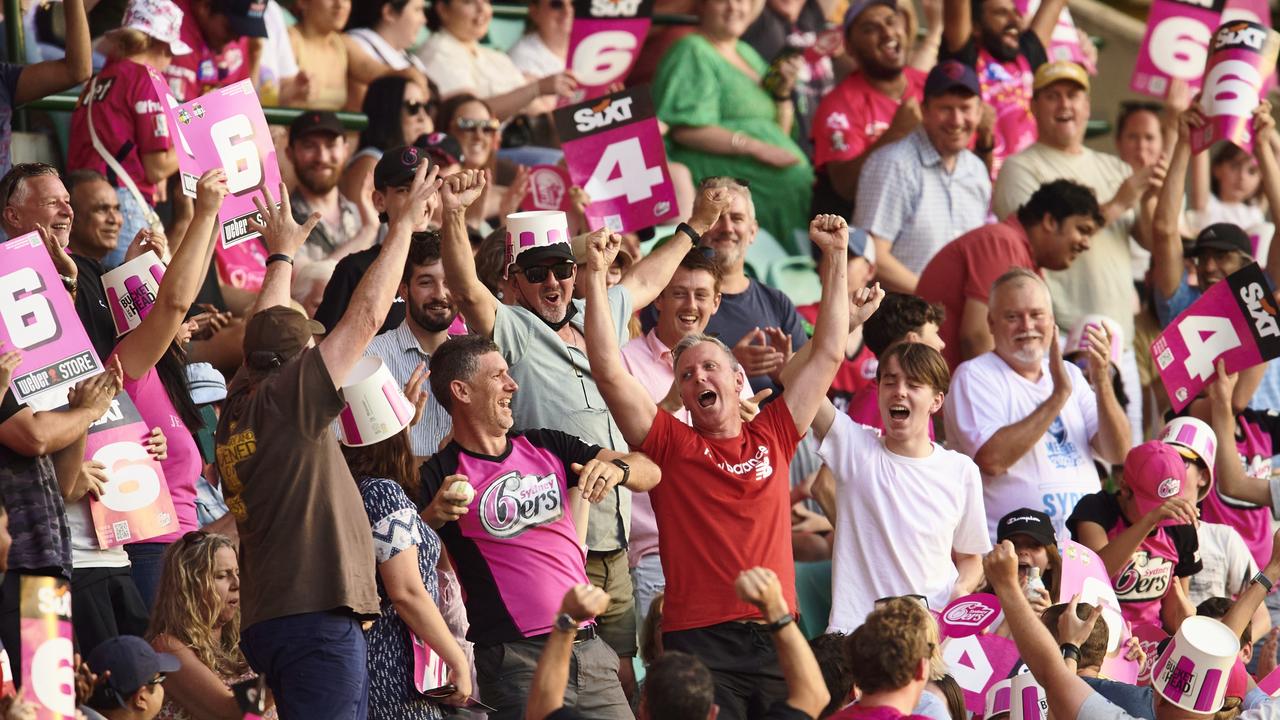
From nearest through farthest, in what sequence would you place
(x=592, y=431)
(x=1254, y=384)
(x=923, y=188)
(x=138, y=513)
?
(x=138, y=513), (x=592, y=431), (x=1254, y=384), (x=923, y=188)

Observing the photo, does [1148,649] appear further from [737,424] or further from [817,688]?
[817,688]

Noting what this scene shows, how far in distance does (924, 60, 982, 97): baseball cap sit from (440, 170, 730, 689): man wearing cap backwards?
3.54m

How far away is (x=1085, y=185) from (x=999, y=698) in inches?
156

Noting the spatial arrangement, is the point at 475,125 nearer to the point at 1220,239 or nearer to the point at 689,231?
the point at 689,231

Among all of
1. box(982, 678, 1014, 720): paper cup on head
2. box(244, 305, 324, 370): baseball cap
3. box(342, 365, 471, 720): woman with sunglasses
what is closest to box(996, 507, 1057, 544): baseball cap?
box(982, 678, 1014, 720): paper cup on head

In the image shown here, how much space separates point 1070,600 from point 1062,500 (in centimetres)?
129

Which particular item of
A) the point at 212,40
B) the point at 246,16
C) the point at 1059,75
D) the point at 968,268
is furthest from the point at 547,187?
the point at 1059,75

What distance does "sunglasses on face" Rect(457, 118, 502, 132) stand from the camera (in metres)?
9.47

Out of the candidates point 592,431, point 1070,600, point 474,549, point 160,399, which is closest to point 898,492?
point 1070,600

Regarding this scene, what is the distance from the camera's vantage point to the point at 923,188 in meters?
9.97

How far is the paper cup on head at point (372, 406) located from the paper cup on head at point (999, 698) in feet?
6.95

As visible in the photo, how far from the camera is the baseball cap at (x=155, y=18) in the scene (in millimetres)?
7879

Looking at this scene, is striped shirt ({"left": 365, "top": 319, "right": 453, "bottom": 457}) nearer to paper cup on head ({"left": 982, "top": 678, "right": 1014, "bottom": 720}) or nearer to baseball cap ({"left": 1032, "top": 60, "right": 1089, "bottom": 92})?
paper cup on head ({"left": 982, "top": 678, "right": 1014, "bottom": 720})

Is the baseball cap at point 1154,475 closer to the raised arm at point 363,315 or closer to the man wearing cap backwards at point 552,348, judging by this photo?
the man wearing cap backwards at point 552,348
